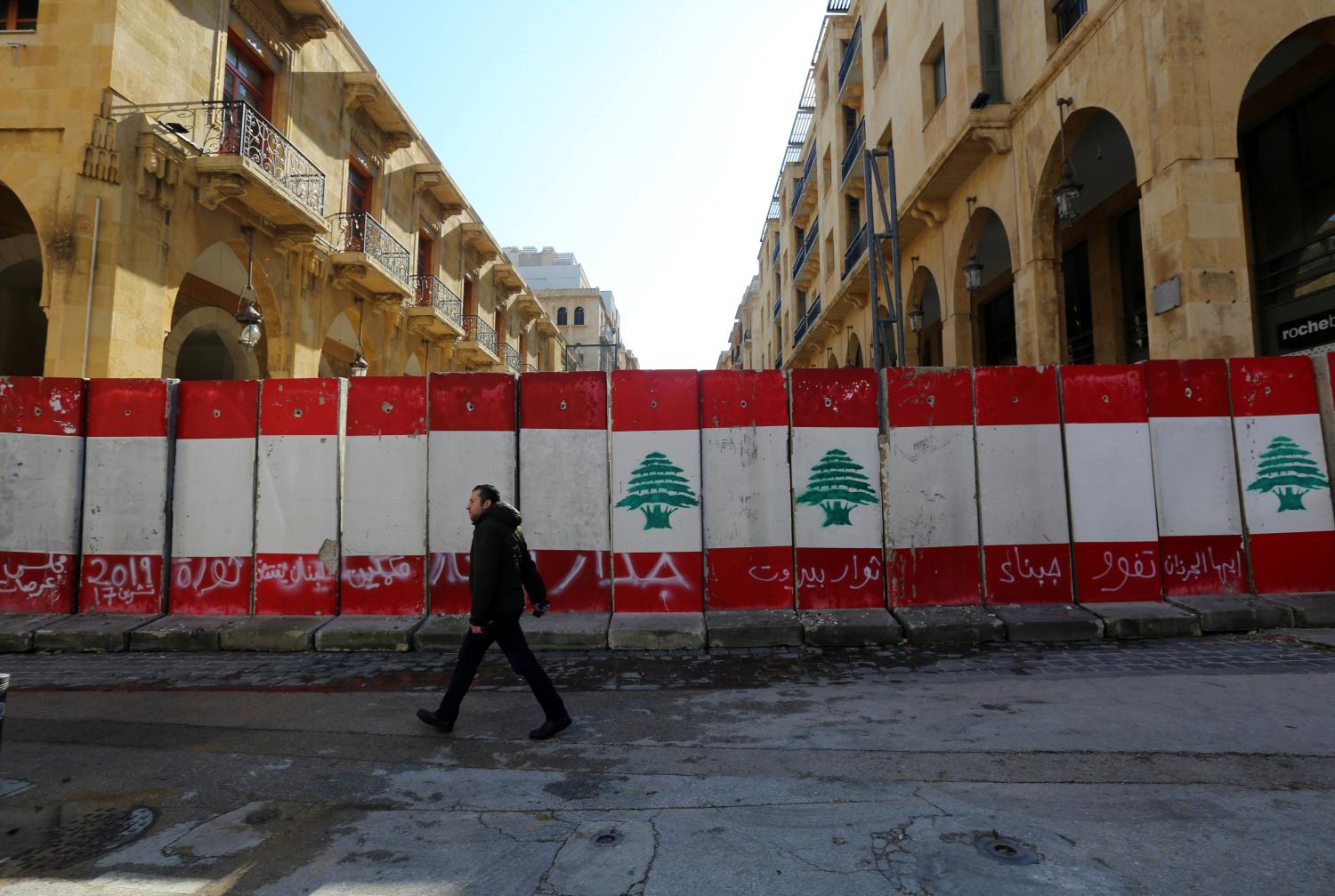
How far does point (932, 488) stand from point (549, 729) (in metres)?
4.74

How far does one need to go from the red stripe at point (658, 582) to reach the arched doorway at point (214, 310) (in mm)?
10735

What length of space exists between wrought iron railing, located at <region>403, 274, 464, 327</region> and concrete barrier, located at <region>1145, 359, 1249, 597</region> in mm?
18035

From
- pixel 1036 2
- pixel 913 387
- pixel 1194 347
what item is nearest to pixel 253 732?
pixel 913 387

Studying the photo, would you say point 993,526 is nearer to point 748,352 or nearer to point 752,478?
point 752,478

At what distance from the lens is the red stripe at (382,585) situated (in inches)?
279

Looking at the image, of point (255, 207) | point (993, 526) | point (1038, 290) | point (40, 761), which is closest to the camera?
point (40, 761)

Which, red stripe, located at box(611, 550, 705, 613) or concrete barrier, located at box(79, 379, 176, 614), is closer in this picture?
red stripe, located at box(611, 550, 705, 613)

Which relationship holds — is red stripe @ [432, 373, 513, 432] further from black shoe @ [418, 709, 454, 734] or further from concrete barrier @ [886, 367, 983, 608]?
concrete barrier @ [886, 367, 983, 608]

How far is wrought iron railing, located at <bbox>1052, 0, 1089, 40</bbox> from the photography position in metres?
11.3

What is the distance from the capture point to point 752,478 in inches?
284

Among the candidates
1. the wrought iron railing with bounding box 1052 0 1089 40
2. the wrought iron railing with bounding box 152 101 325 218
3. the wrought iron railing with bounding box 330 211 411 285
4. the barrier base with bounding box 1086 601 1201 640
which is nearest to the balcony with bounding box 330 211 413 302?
the wrought iron railing with bounding box 330 211 411 285

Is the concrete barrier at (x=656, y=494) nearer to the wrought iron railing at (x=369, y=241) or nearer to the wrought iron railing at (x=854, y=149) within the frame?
the wrought iron railing at (x=369, y=241)

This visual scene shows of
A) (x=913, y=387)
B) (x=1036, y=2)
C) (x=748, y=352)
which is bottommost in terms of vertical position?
(x=913, y=387)

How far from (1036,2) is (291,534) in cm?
1444
